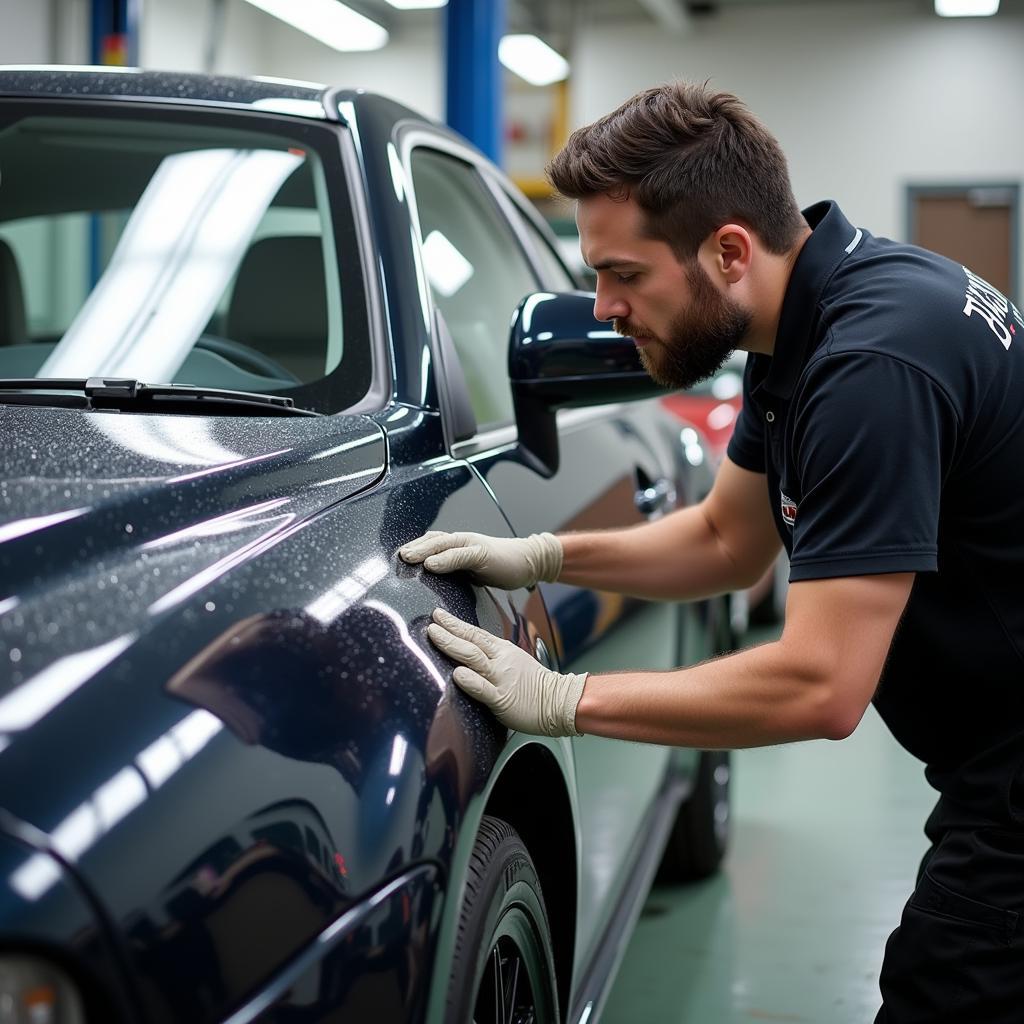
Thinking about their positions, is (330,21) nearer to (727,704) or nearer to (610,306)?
(610,306)

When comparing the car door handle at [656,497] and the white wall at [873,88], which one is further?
the white wall at [873,88]

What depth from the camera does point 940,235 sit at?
50.0ft

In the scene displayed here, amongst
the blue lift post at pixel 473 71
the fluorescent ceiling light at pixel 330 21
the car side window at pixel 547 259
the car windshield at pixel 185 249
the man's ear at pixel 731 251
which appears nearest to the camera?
the man's ear at pixel 731 251

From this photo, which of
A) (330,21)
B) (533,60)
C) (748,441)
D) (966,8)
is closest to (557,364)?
(748,441)

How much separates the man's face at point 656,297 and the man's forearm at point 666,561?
1.18 feet

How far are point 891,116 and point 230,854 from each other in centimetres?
1546

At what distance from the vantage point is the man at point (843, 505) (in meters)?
1.50

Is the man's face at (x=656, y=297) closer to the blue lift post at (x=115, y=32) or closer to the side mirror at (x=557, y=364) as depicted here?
the side mirror at (x=557, y=364)

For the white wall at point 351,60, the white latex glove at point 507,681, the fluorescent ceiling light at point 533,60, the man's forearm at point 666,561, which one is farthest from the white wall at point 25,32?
the white latex glove at point 507,681

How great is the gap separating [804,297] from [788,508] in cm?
26

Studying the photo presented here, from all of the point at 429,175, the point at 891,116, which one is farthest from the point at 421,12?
the point at 429,175

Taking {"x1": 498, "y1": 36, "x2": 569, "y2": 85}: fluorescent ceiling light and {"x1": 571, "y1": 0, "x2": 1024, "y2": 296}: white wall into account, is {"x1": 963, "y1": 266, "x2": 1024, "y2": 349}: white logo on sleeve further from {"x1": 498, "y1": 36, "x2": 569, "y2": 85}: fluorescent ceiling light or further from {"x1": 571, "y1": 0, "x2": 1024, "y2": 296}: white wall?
{"x1": 571, "y1": 0, "x2": 1024, "y2": 296}: white wall

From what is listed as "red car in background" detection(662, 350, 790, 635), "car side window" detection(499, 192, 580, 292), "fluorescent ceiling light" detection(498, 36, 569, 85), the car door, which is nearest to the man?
the car door

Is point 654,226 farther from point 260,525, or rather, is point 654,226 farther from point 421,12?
point 421,12
